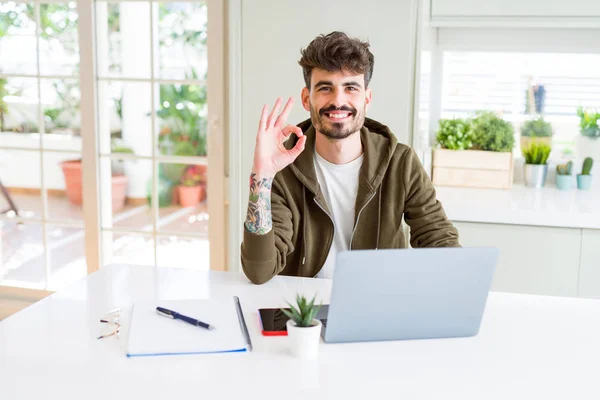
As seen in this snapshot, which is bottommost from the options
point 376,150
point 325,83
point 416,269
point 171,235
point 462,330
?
point 171,235

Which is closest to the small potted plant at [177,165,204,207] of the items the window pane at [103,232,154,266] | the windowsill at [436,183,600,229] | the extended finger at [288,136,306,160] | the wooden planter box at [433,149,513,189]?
the window pane at [103,232,154,266]

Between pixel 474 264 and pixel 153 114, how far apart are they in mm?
2321

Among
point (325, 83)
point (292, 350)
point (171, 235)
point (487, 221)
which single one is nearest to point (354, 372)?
point (292, 350)

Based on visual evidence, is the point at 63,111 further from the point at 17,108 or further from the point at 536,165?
the point at 536,165

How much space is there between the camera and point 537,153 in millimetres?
3266

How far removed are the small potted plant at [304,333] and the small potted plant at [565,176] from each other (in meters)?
2.19

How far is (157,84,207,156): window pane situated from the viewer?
743cm

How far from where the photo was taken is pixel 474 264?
1426 mm

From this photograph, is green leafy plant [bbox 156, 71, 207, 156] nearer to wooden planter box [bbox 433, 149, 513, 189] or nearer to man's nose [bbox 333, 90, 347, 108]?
wooden planter box [bbox 433, 149, 513, 189]

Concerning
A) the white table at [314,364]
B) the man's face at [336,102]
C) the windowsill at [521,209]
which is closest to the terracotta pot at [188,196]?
the windowsill at [521,209]

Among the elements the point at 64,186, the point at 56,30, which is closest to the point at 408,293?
the point at 56,30

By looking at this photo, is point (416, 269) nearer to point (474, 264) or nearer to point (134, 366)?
point (474, 264)

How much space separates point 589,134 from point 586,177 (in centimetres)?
24

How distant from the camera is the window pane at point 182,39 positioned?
680 cm
